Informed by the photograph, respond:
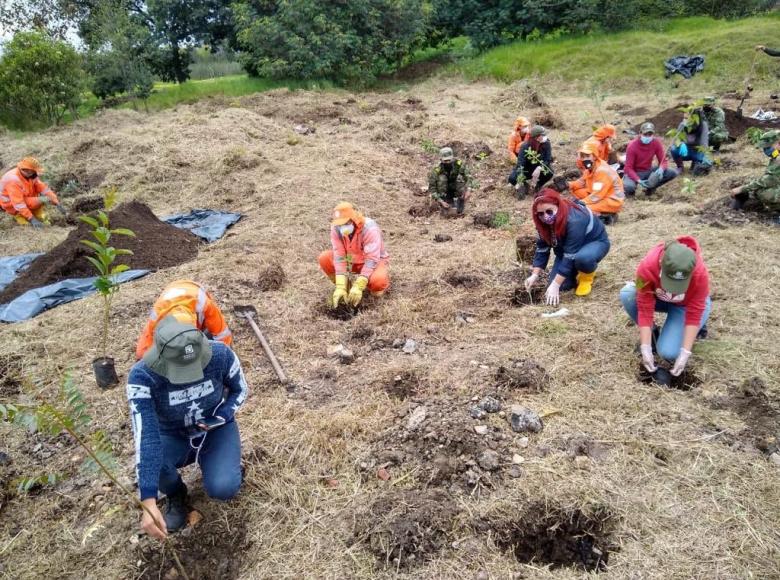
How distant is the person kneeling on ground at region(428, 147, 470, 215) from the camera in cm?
682

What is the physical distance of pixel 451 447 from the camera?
113 inches

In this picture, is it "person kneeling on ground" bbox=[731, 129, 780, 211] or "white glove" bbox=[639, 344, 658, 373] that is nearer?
"white glove" bbox=[639, 344, 658, 373]

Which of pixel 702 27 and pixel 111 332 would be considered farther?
pixel 702 27

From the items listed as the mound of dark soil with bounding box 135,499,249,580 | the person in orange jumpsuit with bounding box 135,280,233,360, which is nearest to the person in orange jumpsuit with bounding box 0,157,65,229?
the person in orange jumpsuit with bounding box 135,280,233,360

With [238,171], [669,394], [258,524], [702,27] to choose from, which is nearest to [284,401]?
[258,524]

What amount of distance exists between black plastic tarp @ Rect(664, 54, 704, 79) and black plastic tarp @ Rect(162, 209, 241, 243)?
1149 centimetres

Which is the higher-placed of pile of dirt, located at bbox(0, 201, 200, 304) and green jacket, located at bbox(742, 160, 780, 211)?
green jacket, located at bbox(742, 160, 780, 211)

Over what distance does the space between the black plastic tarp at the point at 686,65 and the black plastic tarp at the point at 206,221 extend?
1149 cm

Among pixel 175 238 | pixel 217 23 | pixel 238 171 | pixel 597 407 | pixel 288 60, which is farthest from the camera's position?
pixel 217 23

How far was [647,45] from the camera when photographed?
546 inches

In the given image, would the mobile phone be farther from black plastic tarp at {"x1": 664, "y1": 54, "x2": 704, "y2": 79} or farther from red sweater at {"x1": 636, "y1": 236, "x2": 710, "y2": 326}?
black plastic tarp at {"x1": 664, "y1": 54, "x2": 704, "y2": 79}

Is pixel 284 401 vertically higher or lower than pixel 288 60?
lower

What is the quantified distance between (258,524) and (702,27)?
1780 centimetres

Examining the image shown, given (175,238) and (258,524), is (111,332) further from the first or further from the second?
(258,524)
